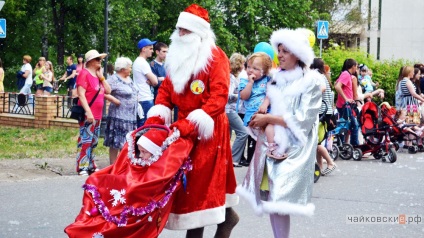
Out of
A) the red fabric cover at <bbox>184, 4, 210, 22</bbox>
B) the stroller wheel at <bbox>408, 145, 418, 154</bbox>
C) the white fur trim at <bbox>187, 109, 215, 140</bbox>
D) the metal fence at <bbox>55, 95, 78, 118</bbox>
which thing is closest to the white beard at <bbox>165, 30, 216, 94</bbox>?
the red fabric cover at <bbox>184, 4, 210, 22</bbox>

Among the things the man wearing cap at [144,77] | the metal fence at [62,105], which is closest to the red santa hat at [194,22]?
the man wearing cap at [144,77]

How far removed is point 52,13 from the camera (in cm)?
4591

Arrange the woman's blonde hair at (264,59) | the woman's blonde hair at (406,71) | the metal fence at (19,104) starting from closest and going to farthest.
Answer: the woman's blonde hair at (264,59), the woman's blonde hair at (406,71), the metal fence at (19,104)

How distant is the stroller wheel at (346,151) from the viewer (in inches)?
586

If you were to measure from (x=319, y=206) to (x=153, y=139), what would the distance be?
3905mm

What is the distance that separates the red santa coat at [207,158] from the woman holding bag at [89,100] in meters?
5.05

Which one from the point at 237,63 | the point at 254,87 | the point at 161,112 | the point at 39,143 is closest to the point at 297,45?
the point at 161,112

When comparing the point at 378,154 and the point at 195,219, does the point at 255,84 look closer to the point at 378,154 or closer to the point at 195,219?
the point at 378,154

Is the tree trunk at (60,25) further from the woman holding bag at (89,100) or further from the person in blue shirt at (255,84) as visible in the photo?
the person in blue shirt at (255,84)

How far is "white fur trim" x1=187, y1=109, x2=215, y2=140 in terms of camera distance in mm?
6121

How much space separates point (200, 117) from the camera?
20.1 feet

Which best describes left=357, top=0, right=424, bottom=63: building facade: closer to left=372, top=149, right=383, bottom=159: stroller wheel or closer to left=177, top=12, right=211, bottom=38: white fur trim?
left=372, top=149, right=383, bottom=159: stroller wheel

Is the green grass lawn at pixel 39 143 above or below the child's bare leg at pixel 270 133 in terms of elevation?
below

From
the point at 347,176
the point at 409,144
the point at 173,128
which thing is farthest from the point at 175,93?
the point at 409,144
